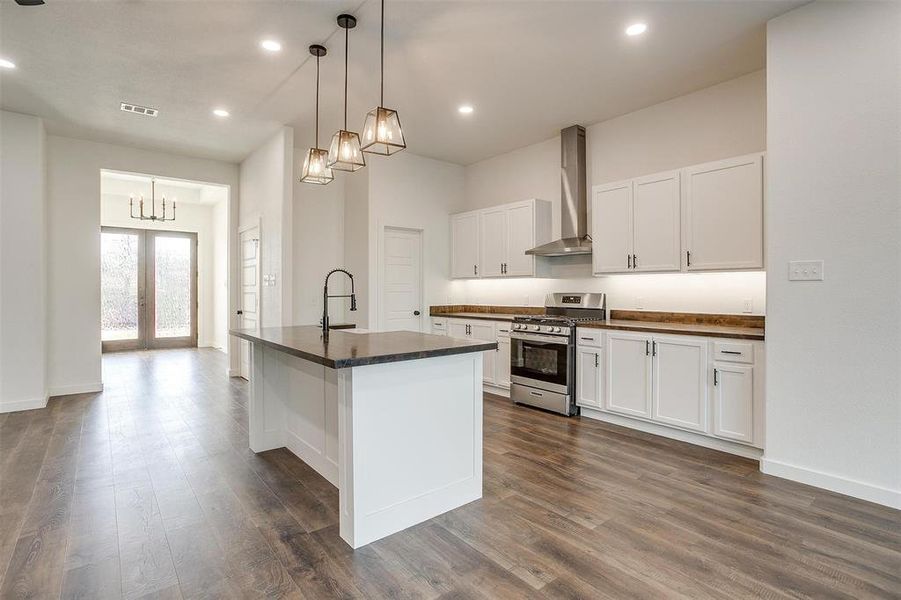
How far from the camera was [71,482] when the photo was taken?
2.92 metres

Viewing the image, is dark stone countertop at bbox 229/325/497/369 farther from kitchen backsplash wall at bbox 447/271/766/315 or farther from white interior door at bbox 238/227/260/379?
white interior door at bbox 238/227/260/379

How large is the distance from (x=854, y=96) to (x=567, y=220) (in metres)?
2.62

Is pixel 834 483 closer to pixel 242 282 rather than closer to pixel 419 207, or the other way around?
pixel 419 207

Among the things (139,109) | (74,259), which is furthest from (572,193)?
(74,259)

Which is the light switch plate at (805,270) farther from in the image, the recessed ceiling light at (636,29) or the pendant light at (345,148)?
the pendant light at (345,148)

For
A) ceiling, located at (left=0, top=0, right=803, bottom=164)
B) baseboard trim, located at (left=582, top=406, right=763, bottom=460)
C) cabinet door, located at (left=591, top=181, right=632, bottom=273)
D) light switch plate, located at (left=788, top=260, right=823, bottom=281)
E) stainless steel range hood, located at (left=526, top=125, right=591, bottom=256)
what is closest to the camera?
light switch plate, located at (left=788, top=260, right=823, bottom=281)

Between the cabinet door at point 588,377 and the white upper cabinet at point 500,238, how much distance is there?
4.32ft

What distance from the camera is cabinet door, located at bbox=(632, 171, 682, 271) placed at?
A: 3.98m

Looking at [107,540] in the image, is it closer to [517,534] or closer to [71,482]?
[71,482]

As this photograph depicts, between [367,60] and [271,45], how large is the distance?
0.71 m

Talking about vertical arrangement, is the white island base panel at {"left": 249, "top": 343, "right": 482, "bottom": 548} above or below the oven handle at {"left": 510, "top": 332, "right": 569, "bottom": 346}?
below

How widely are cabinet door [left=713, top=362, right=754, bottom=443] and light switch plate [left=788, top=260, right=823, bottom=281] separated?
2.37 feet

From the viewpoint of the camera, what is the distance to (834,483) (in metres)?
2.77

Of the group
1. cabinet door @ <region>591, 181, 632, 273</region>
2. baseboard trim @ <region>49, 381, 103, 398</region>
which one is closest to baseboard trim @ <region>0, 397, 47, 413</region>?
baseboard trim @ <region>49, 381, 103, 398</region>
